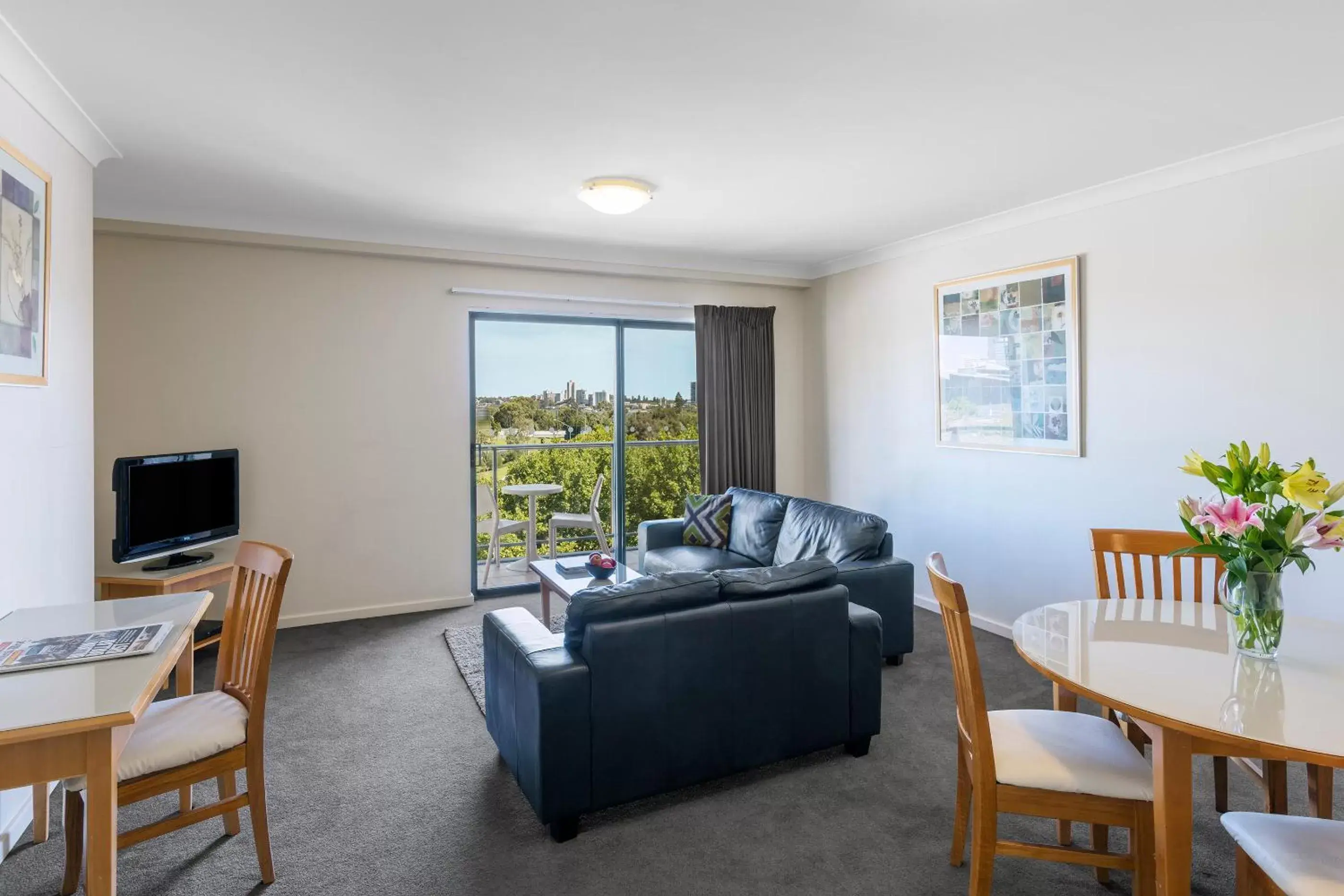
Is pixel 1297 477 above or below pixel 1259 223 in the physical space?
below

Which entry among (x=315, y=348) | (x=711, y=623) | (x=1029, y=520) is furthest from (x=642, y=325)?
(x=711, y=623)

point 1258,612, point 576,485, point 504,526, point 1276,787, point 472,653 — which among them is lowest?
point 472,653

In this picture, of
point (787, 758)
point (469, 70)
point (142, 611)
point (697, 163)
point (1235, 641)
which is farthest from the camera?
point (697, 163)

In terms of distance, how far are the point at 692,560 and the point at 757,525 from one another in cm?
53

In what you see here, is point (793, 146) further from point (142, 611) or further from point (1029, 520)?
point (142, 611)

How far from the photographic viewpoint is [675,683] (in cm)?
247

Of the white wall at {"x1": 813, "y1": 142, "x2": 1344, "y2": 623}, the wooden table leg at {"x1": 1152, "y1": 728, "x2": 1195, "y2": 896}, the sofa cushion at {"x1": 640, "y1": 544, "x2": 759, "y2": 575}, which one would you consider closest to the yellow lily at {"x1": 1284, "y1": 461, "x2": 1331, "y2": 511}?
the wooden table leg at {"x1": 1152, "y1": 728, "x2": 1195, "y2": 896}

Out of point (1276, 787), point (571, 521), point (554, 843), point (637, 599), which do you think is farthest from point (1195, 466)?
point (571, 521)

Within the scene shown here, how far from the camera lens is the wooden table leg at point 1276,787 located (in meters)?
2.10

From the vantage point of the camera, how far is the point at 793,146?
323 cm

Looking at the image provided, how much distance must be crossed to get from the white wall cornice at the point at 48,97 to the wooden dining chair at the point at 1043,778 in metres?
3.39

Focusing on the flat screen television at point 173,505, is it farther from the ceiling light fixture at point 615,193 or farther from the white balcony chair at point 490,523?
the ceiling light fixture at point 615,193

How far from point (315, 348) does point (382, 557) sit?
151cm

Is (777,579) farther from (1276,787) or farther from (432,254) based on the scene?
(432,254)
